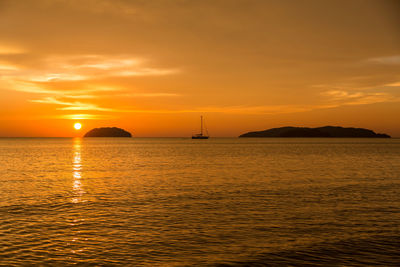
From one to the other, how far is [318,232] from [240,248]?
224 inches

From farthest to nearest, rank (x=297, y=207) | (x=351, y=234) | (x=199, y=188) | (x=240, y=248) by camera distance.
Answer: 1. (x=199, y=188)
2. (x=297, y=207)
3. (x=351, y=234)
4. (x=240, y=248)

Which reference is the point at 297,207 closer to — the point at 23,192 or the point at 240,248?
the point at 240,248

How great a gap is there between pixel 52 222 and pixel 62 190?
1530cm

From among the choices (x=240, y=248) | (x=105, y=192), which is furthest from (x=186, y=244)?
(x=105, y=192)

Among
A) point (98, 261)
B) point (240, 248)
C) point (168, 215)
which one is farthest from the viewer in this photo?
point (168, 215)

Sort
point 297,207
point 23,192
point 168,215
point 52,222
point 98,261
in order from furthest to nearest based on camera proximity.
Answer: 1. point 23,192
2. point 297,207
3. point 168,215
4. point 52,222
5. point 98,261

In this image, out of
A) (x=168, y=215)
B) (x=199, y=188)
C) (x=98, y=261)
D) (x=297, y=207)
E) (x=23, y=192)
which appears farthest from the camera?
(x=199, y=188)

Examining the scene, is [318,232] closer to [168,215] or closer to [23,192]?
[168,215]

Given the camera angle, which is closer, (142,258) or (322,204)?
(142,258)

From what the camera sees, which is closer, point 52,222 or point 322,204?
point 52,222

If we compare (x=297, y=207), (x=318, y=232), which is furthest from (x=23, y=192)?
(x=318, y=232)

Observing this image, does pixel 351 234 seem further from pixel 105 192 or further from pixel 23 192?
pixel 23 192

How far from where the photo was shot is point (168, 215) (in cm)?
2527

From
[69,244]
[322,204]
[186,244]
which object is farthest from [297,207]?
[69,244]
